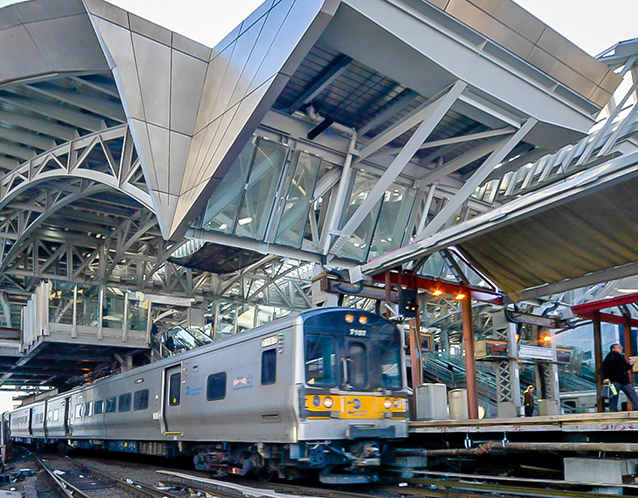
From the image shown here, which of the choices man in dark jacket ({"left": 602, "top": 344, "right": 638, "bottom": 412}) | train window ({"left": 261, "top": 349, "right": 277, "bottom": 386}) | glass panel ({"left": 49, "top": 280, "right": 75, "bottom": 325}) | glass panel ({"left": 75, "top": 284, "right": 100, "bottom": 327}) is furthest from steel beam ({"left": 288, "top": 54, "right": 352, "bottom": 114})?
glass panel ({"left": 75, "top": 284, "right": 100, "bottom": 327})

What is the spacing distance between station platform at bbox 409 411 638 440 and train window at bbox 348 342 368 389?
4.69 feet

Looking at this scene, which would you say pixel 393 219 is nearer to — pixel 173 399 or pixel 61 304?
pixel 173 399

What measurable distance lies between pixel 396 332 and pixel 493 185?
14.6 meters

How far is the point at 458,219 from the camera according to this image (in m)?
22.0

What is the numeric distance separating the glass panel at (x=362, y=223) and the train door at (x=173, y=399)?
274 inches

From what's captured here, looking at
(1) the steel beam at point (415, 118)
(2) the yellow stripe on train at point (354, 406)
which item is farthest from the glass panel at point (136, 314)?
(2) the yellow stripe on train at point (354, 406)

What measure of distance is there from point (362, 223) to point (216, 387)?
8.95 metres

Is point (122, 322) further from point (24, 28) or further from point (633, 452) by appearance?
point (633, 452)

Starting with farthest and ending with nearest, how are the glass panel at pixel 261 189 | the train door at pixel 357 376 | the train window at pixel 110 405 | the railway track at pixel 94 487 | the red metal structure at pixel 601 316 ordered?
the train window at pixel 110 405
the glass panel at pixel 261 189
the red metal structure at pixel 601 316
the railway track at pixel 94 487
the train door at pixel 357 376

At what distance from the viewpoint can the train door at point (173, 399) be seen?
12805 millimetres

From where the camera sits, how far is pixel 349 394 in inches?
372

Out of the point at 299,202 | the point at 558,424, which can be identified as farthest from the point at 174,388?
the point at 558,424

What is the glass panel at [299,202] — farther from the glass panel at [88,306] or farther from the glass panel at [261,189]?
the glass panel at [88,306]

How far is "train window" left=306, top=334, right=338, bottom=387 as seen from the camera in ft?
30.0
